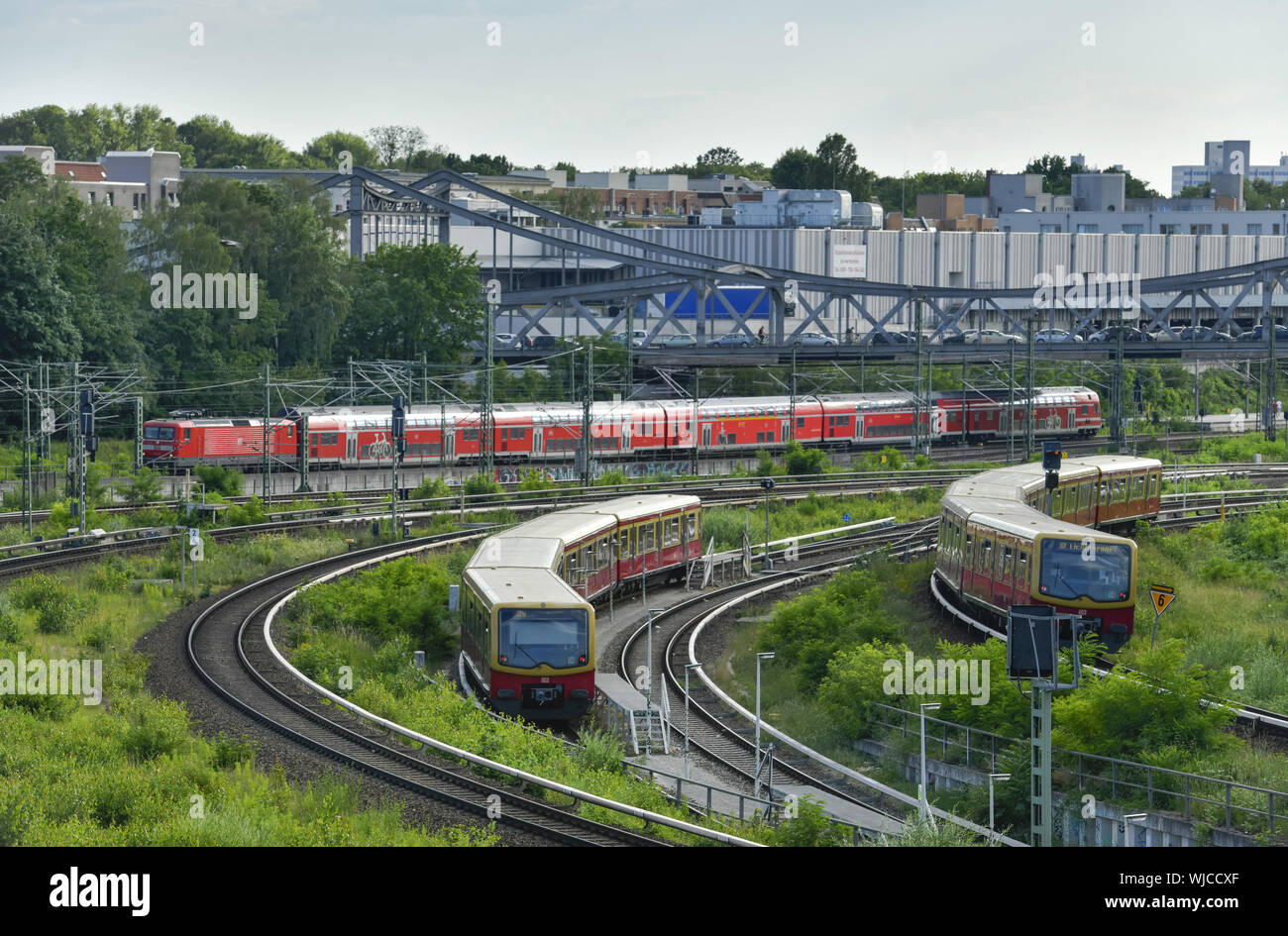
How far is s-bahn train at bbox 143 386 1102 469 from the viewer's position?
5869 cm

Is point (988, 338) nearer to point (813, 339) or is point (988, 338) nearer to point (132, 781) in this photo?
point (813, 339)

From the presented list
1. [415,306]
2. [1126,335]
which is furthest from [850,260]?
[415,306]

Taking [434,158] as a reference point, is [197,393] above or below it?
below

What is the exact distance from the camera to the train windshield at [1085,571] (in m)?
29.0

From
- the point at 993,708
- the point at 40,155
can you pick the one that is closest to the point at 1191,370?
the point at 40,155

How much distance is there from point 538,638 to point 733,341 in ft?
259

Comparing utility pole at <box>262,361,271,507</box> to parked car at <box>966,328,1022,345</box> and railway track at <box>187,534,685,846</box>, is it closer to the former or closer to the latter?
railway track at <box>187,534,685,846</box>

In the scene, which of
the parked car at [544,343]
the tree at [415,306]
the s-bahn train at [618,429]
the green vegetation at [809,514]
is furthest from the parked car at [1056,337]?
the green vegetation at [809,514]

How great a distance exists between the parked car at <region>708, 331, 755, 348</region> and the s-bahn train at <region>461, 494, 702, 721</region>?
58.1 meters

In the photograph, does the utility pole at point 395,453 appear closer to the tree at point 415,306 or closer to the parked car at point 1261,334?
the tree at point 415,306

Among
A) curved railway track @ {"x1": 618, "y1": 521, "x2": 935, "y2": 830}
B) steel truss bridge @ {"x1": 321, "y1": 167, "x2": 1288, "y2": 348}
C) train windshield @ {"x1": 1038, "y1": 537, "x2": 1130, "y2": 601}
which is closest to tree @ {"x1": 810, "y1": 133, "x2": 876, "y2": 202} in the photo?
steel truss bridge @ {"x1": 321, "y1": 167, "x2": 1288, "y2": 348}
